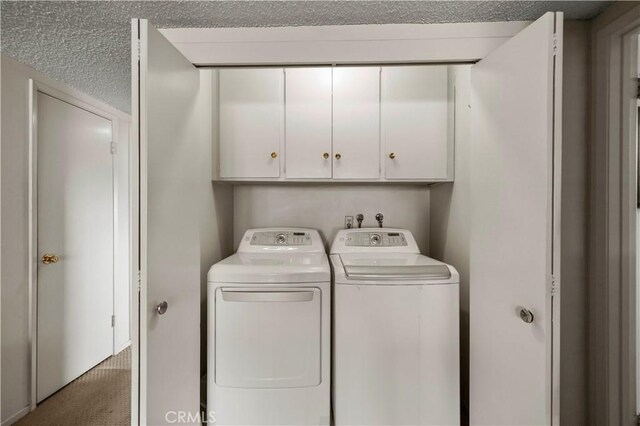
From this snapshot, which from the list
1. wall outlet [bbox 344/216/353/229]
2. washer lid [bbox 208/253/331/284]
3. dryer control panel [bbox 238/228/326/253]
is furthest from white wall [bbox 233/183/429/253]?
washer lid [bbox 208/253/331/284]

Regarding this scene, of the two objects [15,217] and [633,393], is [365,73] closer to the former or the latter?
[633,393]

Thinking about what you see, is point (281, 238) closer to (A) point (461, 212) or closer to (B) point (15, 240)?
(A) point (461, 212)

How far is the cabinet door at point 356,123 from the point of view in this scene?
1.91m

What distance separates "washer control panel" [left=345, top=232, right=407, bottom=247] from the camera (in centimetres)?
203

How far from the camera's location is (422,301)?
1.47 metres

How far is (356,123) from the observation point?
1.94m

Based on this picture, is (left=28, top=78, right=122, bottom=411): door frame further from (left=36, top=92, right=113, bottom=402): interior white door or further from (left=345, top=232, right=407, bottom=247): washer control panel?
(left=345, top=232, right=407, bottom=247): washer control panel

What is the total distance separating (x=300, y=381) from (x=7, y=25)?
2.25 metres

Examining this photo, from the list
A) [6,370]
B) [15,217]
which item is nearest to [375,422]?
[6,370]

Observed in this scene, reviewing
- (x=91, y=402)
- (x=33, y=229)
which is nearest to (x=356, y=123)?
(x=33, y=229)

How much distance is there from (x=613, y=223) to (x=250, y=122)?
1.99 m

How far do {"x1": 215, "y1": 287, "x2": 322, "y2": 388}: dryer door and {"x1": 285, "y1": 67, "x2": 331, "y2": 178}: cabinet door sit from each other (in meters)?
0.85

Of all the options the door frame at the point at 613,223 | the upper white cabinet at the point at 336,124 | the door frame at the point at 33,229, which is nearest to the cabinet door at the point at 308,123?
the upper white cabinet at the point at 336,124

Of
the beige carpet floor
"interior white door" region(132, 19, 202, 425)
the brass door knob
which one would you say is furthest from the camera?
the brass door knob
